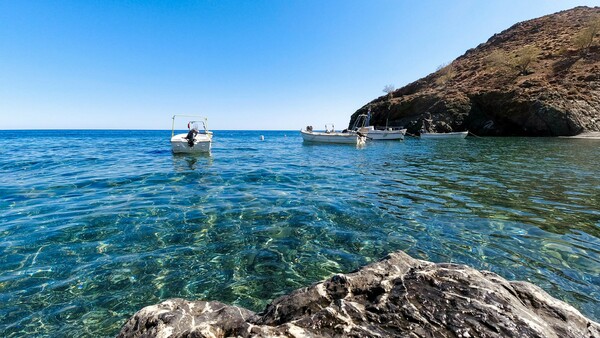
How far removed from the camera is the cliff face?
41062 mm

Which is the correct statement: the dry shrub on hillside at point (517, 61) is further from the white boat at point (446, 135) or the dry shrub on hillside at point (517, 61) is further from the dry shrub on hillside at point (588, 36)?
the white boat at point (446, 135)

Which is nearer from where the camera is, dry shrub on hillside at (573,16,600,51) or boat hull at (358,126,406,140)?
boat hull at (358,126,406,140)

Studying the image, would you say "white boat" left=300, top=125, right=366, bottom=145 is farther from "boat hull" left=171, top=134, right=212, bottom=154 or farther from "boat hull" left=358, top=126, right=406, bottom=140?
"boat hull" left=171, top=134, right=212, bottom=154

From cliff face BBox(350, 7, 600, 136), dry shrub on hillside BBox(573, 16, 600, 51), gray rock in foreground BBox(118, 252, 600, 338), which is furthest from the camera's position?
dry shrub on hillside BBox(573, 16, 600, 51)

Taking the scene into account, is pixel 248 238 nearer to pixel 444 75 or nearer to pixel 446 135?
pixel 446 135

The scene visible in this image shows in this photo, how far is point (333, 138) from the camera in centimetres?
3872

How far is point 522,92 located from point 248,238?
187ft

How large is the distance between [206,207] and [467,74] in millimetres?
77277

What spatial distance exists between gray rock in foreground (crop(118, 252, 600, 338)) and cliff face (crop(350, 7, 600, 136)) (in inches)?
2075

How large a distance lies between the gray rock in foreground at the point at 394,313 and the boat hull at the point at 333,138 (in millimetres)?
34811

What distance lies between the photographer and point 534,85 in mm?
46781

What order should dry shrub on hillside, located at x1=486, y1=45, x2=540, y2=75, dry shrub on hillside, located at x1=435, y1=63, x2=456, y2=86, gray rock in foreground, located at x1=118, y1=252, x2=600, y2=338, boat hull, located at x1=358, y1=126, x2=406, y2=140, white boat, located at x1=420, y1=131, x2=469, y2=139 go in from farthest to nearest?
dry shrub on hillside, located at x1=435, y1=63, x2=456, y2=86 < dry shrub on hillside, located at x1=486, y1=45, x2=540, y2=75 < white boat, located at x1=420, y1=131, x2=469, y2=139 < boat hull, located at x1=358, y1=126, x2=406, y2=140 < gray rock in foreground, located at x1=118, y1=252, x2=600, y2=338

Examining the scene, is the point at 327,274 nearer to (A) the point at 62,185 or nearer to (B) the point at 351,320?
(B) the point at 351,320

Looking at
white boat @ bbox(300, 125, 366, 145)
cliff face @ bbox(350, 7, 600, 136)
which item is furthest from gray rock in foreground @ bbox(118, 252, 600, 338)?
cliff face @ bbox(350, 7, 600, 136)
